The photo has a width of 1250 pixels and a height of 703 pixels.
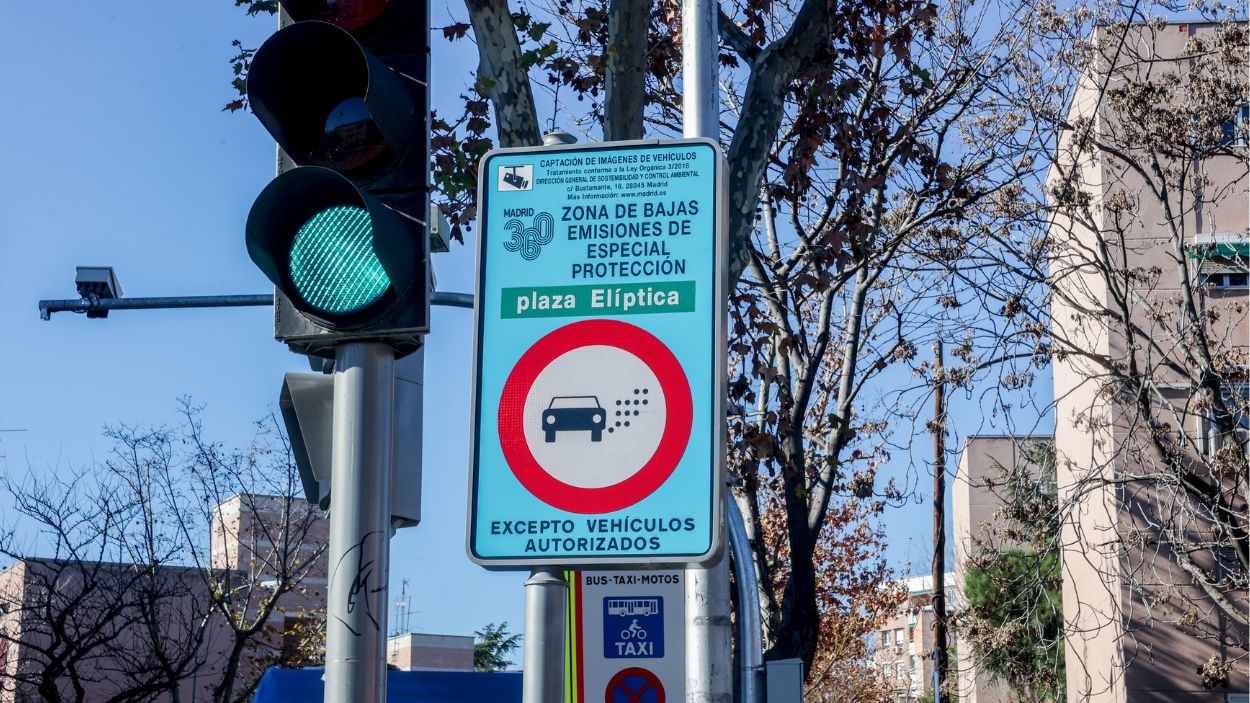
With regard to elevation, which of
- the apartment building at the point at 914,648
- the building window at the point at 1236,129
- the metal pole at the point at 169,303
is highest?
the building window at the point at 1236,129

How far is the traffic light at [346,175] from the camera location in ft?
11.1

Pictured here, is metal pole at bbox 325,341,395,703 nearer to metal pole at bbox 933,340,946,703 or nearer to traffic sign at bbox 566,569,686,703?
traffic sign at bbox 566,569,686,703

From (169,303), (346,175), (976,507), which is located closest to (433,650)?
(976,507)

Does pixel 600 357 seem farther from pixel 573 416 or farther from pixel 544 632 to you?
pixel 544 632

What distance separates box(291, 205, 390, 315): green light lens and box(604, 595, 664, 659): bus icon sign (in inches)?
158

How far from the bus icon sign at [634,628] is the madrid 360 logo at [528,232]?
443cm

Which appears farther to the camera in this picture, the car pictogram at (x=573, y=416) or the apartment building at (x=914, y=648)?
the apartment building at (x=914, y=648)

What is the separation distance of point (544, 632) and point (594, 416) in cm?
41

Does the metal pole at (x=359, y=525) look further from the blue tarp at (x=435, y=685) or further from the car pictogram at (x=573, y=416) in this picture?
the blue tarp at (x=435, y=685)

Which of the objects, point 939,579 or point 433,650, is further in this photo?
point 433,650

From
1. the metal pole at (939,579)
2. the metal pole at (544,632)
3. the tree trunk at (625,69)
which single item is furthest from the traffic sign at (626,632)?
the metal pole at (939,579)

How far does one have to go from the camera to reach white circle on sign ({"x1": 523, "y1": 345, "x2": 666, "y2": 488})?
279 centimetres

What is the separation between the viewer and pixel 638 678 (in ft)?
23.4

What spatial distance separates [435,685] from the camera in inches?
493
